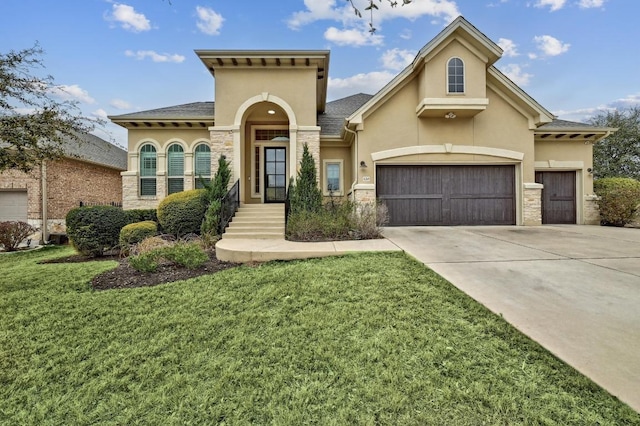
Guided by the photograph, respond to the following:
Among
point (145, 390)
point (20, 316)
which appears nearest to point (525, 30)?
point (145, 390)

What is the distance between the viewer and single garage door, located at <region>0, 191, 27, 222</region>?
538 inches

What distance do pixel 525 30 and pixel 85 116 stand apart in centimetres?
1416

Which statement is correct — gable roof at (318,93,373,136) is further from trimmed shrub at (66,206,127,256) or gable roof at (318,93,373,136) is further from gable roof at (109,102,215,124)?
trimmed shrub at (66,206,127,256)

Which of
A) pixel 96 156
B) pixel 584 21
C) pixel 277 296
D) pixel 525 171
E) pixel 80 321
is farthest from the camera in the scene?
pixel 96 156

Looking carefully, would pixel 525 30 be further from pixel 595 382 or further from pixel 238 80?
pixel 595 382

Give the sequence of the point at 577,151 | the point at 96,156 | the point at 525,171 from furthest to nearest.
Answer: the point at 96,156 → the point at 577,151 → the point at 525,171

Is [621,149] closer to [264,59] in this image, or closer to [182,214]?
[264,59]

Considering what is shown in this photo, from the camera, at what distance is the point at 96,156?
55.6ft

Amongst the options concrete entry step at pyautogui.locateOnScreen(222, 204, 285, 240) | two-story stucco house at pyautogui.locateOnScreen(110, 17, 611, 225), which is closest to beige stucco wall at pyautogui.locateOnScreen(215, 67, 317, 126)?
two-story stucco house at pyautogui.locateOnScreen(110, 17, 611, 225)

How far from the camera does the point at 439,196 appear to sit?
10930 mm

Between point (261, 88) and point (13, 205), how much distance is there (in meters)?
12.8

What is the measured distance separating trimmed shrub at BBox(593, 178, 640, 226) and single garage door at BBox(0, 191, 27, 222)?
24.4 m

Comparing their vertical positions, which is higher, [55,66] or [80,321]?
[55,66]

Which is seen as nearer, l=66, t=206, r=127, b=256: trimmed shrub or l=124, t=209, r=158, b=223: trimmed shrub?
l=66, t=206, r=127, b=256: trimmed shrub
